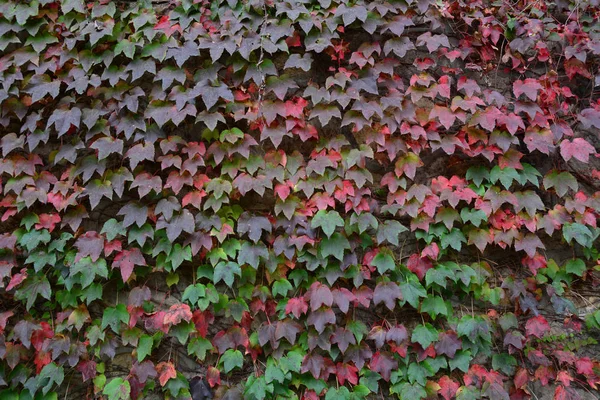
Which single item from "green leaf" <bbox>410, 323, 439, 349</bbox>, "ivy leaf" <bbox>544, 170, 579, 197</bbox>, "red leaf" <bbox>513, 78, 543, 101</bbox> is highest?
"red leaf" <bbox>513, 78, 543, 101</bbox>

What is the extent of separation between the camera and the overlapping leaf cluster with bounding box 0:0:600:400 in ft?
8.86

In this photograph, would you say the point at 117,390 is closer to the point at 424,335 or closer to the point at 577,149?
the point at 424,335

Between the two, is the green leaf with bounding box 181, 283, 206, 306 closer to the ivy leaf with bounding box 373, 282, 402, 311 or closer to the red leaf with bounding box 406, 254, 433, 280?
the ivy leaf with bounding box 373, 282, 402, 311

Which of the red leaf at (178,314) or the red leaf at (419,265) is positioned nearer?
the red leaf at (178,314)

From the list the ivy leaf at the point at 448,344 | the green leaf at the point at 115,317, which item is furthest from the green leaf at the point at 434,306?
the green leaf at the point at 115,317

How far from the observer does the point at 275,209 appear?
2729 mm

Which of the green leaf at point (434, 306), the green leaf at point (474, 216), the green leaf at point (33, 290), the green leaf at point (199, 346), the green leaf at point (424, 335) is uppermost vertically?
the green leaf at point (474, 216)

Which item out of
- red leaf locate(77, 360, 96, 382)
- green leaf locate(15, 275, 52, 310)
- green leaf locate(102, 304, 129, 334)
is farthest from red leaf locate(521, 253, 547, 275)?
green leaf locate(15, 275, 52, 310)

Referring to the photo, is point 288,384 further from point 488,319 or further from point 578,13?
point 578,13

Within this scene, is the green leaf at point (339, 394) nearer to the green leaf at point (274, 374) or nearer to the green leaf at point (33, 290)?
the green leaf at point (274, 374)

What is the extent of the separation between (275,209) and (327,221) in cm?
30

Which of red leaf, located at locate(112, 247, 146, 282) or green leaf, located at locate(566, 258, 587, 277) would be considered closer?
red leaf, located at locate(112, 247, 146, 282)

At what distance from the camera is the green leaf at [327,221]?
2645mm

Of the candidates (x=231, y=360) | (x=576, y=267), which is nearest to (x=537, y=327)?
(x=576, y=267)
